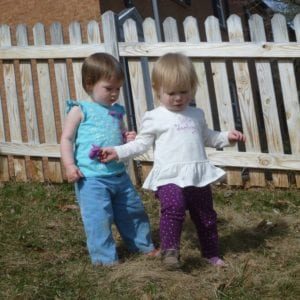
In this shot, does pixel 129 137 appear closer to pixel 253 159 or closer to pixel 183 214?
pixel 183 214

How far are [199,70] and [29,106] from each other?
1.94 m

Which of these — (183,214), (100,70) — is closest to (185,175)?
(183,214)

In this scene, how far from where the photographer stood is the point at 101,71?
11.4 ft

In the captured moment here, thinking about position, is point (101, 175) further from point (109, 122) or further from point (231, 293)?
point (231, 293)

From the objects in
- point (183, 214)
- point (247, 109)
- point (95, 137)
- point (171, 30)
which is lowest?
point (183, 214)

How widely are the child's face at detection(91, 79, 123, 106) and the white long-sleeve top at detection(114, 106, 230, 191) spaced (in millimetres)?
301

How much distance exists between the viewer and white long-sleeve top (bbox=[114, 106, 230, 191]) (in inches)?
131

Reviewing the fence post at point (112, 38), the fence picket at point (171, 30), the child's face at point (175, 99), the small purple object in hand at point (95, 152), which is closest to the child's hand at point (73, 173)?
the small purple object in hand at point (95, 152)

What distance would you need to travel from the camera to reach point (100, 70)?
3.48 metres

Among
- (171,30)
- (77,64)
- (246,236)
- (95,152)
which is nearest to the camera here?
(95,152)

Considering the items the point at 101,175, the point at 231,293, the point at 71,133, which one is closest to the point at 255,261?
the point at 231,293

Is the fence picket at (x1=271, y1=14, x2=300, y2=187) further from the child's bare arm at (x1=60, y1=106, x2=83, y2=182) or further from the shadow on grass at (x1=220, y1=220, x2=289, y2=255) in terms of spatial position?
the child's bare arm at (x1=60, y1=106, x2=83, y2=182)

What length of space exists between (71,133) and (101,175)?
33 cm

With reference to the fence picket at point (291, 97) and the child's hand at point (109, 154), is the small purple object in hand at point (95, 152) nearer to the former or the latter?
the child's hand at point (109, 154)
